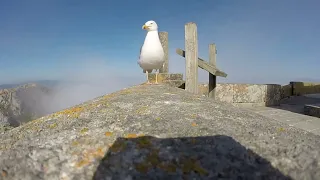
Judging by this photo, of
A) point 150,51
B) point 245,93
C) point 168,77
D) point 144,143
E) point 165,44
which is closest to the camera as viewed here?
point 144,143

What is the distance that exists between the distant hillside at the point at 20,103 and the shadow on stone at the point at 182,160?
30.2 m

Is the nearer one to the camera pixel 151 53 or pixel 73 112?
pixel 73 112

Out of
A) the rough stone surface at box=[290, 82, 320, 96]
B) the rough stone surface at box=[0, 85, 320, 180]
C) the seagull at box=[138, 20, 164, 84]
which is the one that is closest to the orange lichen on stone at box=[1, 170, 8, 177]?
the rough stone surface at box=[0, 85, 320, 180]

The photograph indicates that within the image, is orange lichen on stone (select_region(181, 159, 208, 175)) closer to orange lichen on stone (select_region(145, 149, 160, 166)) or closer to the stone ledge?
orange lichen on stone (select_region(145, 149, 160, 166))

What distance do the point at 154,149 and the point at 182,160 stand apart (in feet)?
0.65

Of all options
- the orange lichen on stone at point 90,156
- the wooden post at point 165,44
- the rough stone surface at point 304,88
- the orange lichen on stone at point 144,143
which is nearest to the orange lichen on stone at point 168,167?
the orange lichen on stone at point 144,143

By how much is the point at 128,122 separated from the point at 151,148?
0.44 m

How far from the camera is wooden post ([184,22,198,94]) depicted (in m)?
5.88

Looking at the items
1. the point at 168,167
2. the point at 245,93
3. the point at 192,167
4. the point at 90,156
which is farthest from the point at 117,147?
the point at 245,93

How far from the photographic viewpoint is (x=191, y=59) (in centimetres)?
597

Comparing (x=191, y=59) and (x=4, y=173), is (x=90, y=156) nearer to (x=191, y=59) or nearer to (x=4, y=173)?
(x=4, y=173)

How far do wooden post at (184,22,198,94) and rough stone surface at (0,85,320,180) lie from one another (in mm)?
3881

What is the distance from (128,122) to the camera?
1907mm

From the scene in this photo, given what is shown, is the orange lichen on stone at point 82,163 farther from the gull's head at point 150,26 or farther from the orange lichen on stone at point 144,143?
the gull's head at point 150,26
